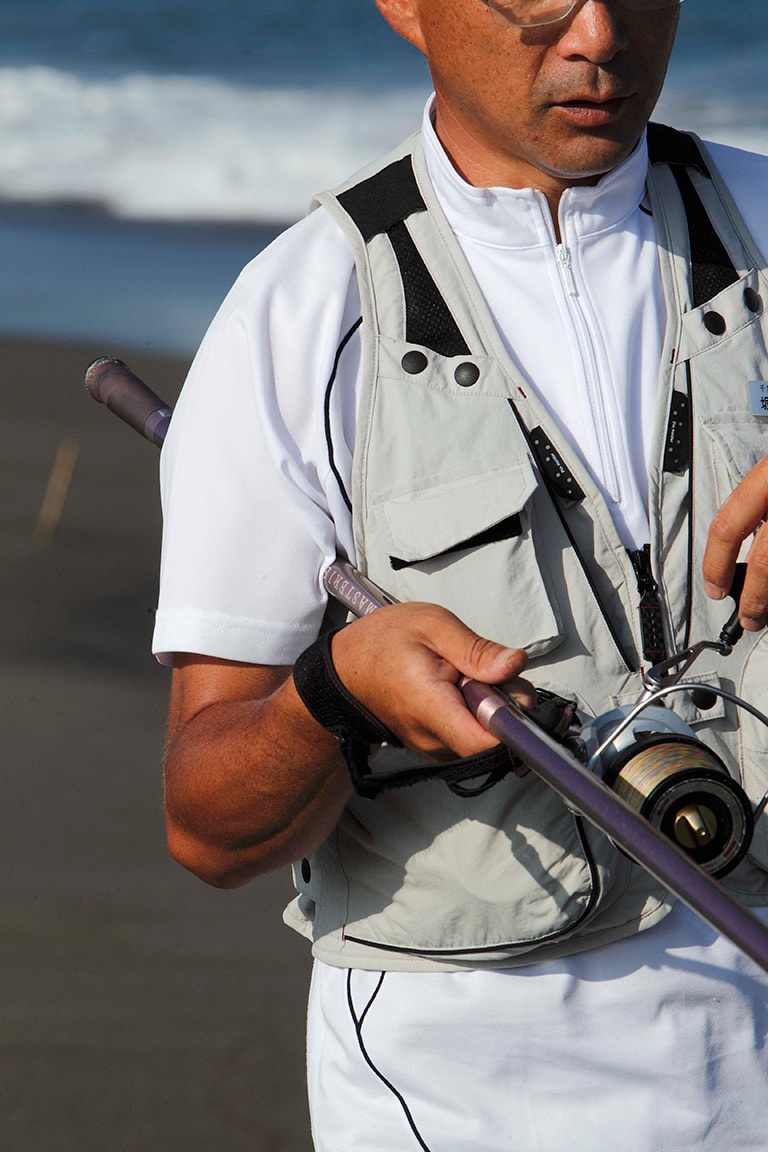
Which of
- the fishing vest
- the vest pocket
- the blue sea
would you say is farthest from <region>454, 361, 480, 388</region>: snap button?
the blue sea

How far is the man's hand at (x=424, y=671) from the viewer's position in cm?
155

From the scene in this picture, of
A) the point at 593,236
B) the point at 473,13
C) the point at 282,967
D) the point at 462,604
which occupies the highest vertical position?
the point at 473,13

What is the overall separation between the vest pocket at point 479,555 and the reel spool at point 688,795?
7.5 inches

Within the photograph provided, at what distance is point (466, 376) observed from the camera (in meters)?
1.87

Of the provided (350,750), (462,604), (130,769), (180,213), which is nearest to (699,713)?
(462,604)

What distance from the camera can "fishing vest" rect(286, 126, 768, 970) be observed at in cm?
183

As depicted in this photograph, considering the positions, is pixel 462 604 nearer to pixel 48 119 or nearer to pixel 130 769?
pixel 130 769

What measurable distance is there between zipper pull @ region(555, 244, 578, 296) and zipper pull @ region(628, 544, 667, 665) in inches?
13.2

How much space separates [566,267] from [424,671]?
0.62 metres

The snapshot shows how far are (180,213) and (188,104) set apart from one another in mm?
1718

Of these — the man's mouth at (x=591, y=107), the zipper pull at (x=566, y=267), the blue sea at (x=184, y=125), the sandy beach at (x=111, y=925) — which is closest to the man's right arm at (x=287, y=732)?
the zipper pull at (x=566, y=267)

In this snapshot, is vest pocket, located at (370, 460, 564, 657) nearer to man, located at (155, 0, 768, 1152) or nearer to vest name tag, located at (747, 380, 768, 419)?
man, located at (155, 0, 768, 1152)

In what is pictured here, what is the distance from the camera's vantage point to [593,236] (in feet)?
6.41

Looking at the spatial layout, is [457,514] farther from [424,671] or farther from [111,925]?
[111,925]
